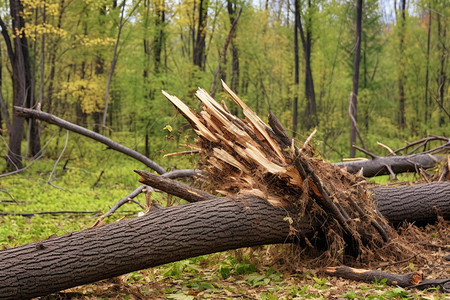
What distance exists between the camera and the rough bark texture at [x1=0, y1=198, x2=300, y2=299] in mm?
3594

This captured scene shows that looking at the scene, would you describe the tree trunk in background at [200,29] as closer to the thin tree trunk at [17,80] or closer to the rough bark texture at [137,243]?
the thin tree trunk at [17,80]

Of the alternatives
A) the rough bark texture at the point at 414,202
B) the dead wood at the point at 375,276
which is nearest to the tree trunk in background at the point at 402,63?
the rough bark texture at the point at 414,202

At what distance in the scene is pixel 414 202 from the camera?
5457mm

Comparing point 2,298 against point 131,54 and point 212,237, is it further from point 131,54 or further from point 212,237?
point 131,54

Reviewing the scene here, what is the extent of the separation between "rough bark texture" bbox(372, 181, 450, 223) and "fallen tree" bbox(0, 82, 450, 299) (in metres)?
0.49

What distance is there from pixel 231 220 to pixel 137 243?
35.6 inches

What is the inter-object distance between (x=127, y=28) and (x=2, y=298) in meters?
17.4

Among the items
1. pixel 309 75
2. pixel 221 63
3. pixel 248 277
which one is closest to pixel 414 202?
pixel 248 277

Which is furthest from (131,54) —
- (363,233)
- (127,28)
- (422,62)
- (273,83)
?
(363,233)

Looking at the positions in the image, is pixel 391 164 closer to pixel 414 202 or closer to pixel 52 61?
pixel 414 202

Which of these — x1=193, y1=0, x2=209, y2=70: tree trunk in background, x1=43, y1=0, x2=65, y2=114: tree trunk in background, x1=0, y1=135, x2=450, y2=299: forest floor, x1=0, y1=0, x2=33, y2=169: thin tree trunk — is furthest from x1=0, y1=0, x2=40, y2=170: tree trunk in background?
x1=0, y1=135, x2=450, y2=299: forest floor

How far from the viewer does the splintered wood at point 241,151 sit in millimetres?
4375

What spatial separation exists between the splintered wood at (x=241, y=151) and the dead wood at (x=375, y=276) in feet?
2.82

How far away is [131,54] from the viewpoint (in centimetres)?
1991
